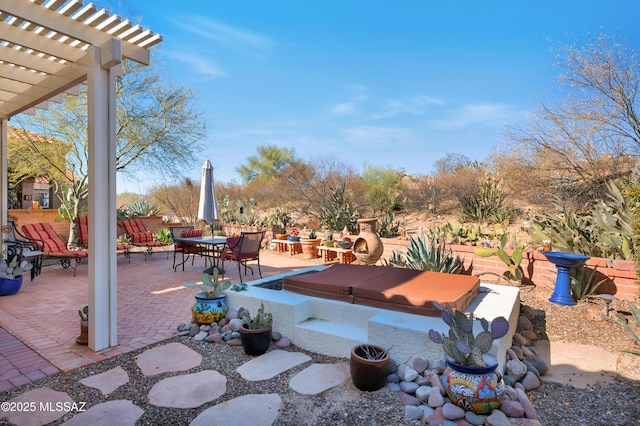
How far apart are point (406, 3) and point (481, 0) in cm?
154

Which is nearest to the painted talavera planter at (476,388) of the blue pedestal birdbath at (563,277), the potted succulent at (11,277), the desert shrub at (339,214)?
the blue pedestal birdbath at (563,277)

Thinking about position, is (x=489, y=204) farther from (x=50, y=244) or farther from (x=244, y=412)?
(x=50, y=244)

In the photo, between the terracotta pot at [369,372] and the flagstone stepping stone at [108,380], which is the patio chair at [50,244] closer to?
the flagstone stepping stone at [108,380]

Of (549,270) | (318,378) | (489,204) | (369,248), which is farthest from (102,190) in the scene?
(489,204)

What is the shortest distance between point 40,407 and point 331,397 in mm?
1919

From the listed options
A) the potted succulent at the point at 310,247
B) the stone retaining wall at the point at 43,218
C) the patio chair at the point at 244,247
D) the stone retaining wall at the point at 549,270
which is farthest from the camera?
the stone retaining wall at the point at 43,218

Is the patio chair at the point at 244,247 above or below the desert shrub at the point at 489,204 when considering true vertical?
below

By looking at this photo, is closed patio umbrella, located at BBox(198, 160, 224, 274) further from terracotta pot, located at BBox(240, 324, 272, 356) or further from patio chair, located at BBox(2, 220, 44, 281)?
terracotta pot, located at BBox(240, 324, 272, 356)

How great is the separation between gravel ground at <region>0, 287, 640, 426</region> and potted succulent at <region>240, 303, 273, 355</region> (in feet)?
0.37

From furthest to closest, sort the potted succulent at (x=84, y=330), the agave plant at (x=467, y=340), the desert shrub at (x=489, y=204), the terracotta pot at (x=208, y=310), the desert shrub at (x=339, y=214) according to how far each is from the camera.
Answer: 1. the desert shrub at (x=339, y=214)
2. the desert shrub at (x=489, y=204)
3. the terracotta pot at (x=208, y=310)
4. the potted succulent at (x=84, y=330)
5. the agave plant at (x=467, y=340)

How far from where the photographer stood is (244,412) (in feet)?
7.48

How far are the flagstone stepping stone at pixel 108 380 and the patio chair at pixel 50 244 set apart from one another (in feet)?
16.0

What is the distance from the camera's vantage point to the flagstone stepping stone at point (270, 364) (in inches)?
110

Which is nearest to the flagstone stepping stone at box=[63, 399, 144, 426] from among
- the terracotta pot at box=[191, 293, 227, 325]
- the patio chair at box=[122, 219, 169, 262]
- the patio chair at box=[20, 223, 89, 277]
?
the terracotta pot at box=[191, 293, 227, 325]
